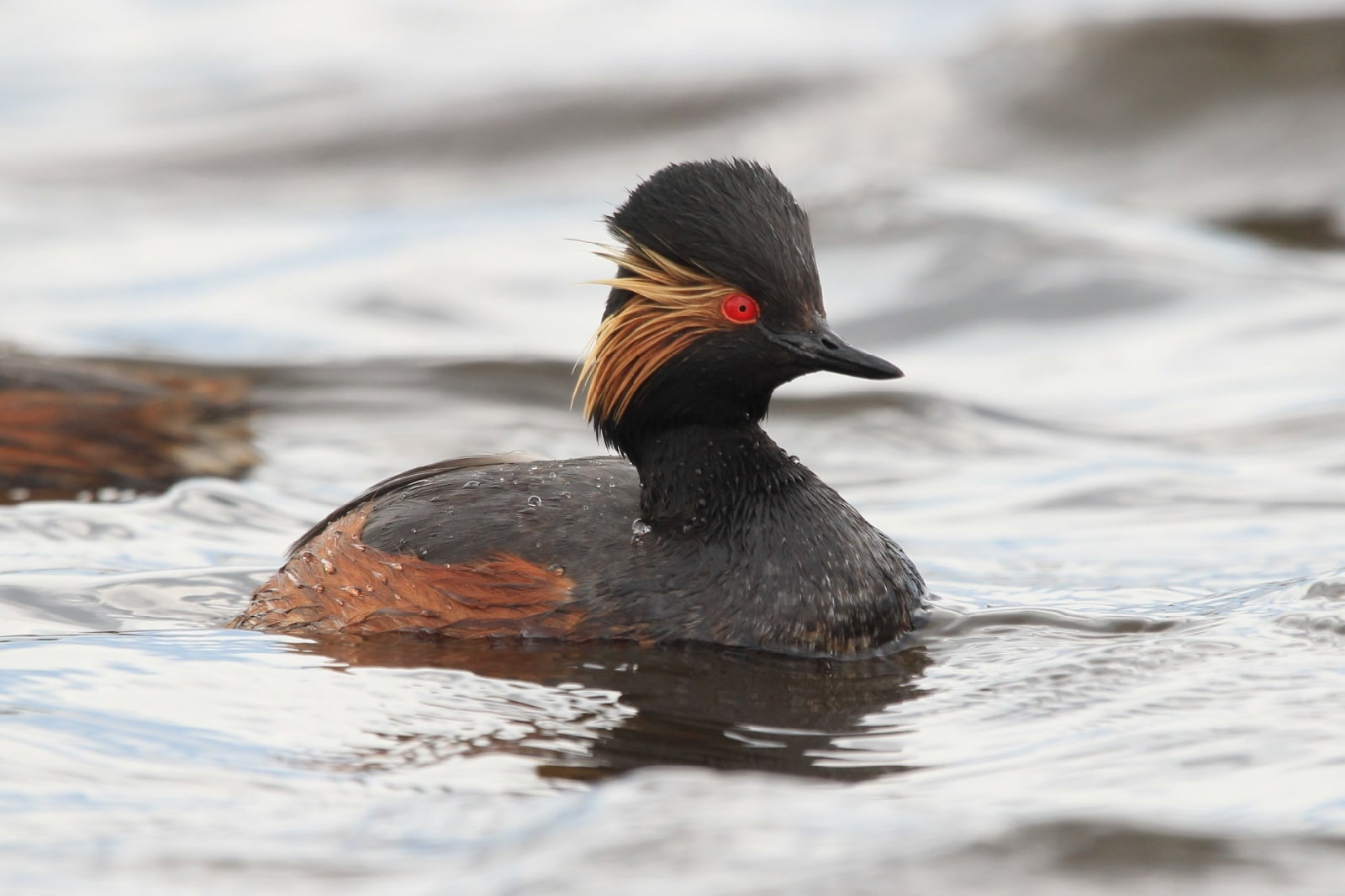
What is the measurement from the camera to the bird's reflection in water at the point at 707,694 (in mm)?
5328

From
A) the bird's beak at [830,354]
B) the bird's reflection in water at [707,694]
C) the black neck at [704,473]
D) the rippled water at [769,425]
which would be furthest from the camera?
the black neck at [704,473]

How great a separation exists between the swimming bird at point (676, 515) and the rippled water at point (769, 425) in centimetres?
18

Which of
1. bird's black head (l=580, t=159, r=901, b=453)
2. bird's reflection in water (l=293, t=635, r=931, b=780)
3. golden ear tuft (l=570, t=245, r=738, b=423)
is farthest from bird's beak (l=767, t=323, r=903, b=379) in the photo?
bird's reflection in water (l=293, t=635, r=931, b=780)

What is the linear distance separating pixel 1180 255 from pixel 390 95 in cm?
871

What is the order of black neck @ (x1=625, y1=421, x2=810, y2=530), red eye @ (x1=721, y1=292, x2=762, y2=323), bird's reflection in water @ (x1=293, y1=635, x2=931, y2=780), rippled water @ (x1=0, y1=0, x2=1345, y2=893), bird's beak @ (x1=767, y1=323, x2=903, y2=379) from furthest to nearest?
black neck @ (x1=625, y1=421, x2=810, y2=530) → red eye @ (x1=721, y1=292, x2=762, y2=323) → bird's beak @ (x1=767, y1=323, x2=903, y2=379) → bird's reflection in water @ (x1=293, y1=635, x2=931, y2=780) → rippled water @ (x1=0, y1=0, x2=1345, y2=893)

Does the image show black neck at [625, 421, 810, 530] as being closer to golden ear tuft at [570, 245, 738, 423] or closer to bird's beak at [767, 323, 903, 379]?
golden ear tuft at [570, 245, 738, 423]

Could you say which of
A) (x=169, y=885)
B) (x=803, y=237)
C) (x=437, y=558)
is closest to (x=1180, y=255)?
(x=803, y=237)

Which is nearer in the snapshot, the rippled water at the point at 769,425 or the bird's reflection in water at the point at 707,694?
the rippled water at the point at 769,425

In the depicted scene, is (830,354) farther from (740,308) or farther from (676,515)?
(676,515)

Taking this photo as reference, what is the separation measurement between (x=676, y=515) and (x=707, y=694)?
896mm

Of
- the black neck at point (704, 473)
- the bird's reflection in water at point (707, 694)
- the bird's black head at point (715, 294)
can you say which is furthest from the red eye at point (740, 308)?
the bird's reflection in water at point (707, 694)

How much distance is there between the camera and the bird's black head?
6.39m

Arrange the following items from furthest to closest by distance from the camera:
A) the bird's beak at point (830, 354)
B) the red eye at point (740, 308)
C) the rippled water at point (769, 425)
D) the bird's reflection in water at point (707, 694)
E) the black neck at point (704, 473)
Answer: the black neck at point (704, 473)
the red eye at point (740, 308)
the bird's beak at point (830, 354)
the bird's reflection in water at point (707, 694)
the rippled water at point (769, 425)

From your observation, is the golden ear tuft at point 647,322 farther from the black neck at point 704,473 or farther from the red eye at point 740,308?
the black neck at point 704,473
